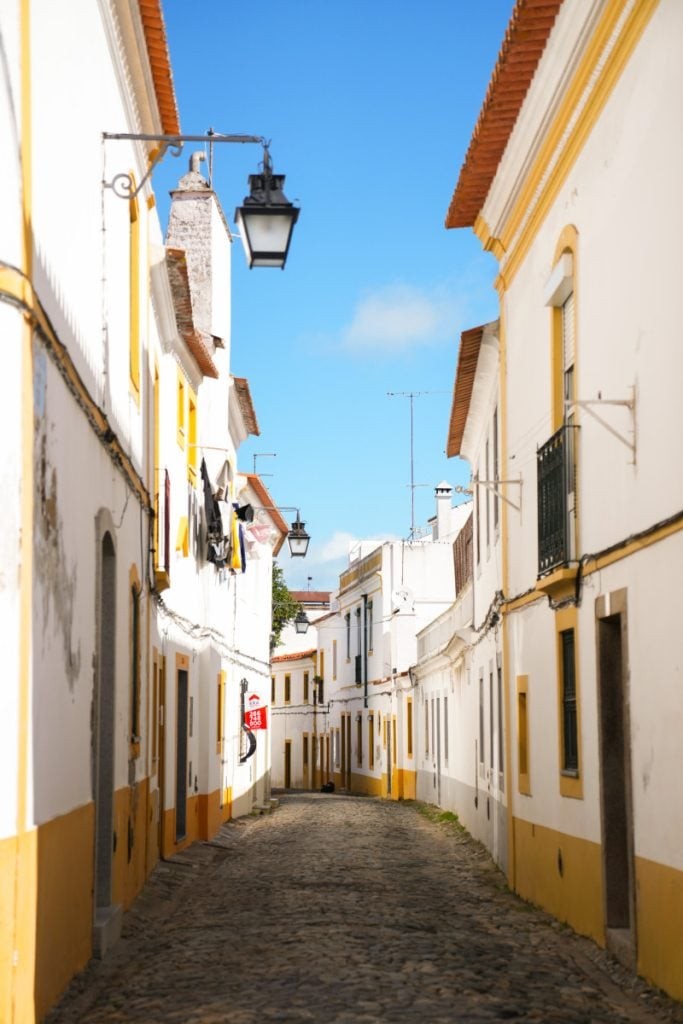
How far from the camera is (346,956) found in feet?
34.3

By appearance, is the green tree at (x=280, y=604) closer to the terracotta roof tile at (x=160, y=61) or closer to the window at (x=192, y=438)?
the window at (x=192, y=438)

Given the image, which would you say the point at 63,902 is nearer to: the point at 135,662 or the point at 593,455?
the point at 593,455

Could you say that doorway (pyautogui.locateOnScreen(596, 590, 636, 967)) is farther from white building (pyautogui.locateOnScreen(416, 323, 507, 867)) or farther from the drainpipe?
the drainpipe

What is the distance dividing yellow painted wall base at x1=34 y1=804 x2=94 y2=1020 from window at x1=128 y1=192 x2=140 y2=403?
4.67m

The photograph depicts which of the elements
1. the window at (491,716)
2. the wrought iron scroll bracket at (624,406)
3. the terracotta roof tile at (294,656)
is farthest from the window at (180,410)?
the terracotta roof tile at (294,656)

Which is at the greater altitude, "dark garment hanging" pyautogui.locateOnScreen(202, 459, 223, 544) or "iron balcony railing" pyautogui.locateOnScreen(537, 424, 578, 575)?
"dark garment hanging" pyautogui.locateOnScreen(202, 459, 223, 544)

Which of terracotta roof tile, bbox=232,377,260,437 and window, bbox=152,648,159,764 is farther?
terracotta roof tile, bbox=232,377,260,437

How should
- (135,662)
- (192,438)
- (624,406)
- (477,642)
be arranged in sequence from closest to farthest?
1. (624,406)
2. (135,662)
3. (192,438)
4. (477,642)

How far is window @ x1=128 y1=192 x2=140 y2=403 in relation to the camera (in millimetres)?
13594

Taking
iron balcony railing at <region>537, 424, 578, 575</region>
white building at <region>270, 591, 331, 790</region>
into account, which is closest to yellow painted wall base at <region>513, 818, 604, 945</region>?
iron balcony railing at <region>537, 424, 578, 575</region>

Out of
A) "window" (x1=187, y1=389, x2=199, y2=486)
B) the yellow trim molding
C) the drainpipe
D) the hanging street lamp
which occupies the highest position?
the yellow trim molding

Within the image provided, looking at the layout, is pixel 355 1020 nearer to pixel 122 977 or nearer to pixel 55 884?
pixel 55 884

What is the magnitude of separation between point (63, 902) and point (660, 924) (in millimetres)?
3448

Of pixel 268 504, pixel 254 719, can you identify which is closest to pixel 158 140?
pixel 254 719
